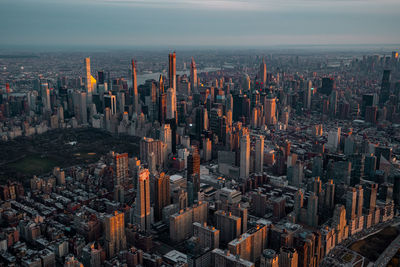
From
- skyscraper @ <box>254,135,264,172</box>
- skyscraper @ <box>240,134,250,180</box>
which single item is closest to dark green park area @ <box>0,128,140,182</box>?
skyscraper @ <box>240,134,250,180</box>

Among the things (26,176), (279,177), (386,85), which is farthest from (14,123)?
(386,85)

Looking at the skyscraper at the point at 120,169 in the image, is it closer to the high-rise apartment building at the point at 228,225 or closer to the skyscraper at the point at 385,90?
the high-rise apartment building at the point at 228,225

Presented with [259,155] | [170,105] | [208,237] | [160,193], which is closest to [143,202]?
[160,193]

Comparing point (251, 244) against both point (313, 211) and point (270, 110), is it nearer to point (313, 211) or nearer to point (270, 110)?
point (313, 211)

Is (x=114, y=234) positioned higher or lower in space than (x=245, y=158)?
lower

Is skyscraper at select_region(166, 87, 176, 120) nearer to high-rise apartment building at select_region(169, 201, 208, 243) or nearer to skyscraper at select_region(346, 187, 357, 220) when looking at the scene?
high-rise apartment building at select_region(169, 201, 208, 243)

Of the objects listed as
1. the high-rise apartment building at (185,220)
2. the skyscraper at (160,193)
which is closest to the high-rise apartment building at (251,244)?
the high-rise apartment building at (185,220)
